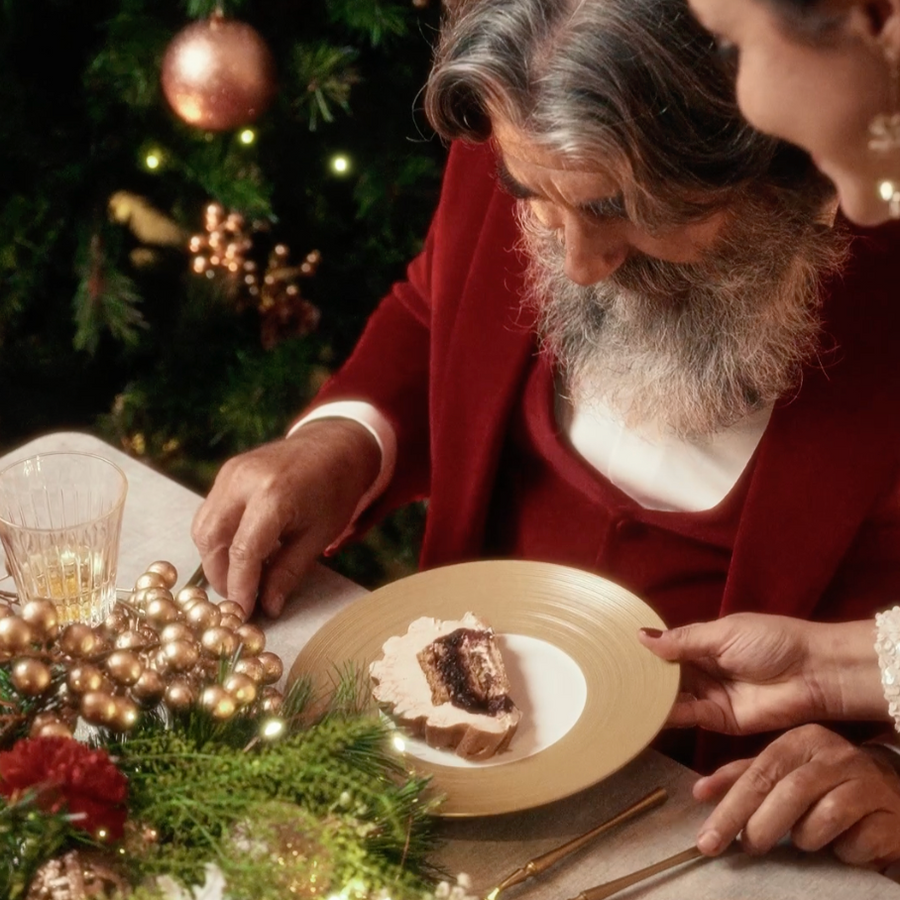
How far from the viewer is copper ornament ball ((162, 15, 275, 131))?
4.96 ft

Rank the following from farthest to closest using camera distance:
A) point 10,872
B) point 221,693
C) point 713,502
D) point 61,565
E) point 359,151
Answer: point 359,151 < point 713,502 < point 61,565 < point 221,693 < point 10,872

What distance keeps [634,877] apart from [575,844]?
0.17 feet

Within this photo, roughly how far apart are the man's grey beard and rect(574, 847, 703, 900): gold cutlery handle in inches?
21.3

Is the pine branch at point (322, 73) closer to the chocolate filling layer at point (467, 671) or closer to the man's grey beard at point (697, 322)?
the man's grey beard at point (697, 322)

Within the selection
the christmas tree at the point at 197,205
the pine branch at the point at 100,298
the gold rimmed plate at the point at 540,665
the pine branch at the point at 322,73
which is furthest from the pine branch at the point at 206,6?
the gold rimmed plate at the point at 540,665

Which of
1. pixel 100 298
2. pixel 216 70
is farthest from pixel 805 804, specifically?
pixel 100 298

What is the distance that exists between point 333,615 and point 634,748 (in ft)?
1.16

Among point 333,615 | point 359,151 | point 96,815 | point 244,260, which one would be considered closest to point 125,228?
point 244,260

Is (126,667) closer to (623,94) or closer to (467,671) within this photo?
(467,671)

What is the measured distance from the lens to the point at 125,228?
200 cm

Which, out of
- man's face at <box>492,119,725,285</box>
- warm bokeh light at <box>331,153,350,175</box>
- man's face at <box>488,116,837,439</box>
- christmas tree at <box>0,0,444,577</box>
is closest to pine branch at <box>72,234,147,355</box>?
christmas tree at <box>0,0,444,577</box>

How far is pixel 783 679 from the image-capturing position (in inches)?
43.6

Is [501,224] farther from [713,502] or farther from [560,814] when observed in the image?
[560,814]

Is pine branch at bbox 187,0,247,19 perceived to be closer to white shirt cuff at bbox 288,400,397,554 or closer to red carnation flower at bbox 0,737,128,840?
white shirt cuff at bbox 288,400,397,554
